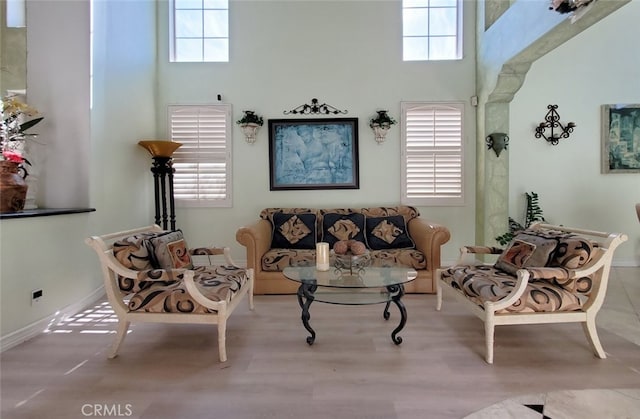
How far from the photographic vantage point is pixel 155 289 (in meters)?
2.10

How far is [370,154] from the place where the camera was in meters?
4.24

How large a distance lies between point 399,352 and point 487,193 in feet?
9.22

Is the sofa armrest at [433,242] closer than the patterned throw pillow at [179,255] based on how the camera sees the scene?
No

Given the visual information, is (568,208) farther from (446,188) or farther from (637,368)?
(637,368)

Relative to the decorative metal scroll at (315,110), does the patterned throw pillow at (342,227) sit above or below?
below

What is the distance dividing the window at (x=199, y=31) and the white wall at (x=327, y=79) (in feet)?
0.46

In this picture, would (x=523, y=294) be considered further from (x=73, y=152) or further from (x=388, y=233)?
(x=73, y=152)

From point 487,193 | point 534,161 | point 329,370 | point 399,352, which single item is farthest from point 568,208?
point 329,370

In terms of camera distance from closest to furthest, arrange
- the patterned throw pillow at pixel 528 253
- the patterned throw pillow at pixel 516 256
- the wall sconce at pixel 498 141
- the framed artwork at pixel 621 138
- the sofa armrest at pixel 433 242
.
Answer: the patterned throw pillow at pixel 528 253
the patterned throw pillow at pixel 516 256
the sofa armrest at pixel 433 242
the wall sconce at pixel 498 141
the framed artwork at pixel 621 138

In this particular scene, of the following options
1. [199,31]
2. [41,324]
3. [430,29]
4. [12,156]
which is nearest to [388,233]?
[430,29]

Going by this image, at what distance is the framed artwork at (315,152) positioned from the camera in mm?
4203

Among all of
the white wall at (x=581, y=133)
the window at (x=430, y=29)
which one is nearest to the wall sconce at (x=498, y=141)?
the white wall at (x=581, y=133)

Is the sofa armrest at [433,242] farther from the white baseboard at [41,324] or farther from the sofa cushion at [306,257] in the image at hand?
the white baseboard at [41,324]

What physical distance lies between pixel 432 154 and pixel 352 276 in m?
2.68
